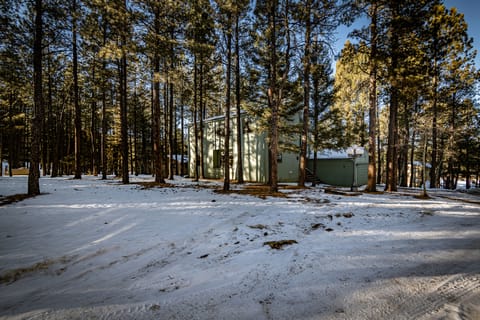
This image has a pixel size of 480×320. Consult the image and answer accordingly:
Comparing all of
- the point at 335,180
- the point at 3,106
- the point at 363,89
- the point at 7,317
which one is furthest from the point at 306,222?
the point at 3,106

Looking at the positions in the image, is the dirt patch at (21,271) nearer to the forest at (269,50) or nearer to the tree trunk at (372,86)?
the forest at (269,50)

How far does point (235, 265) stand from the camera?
2.78 metres

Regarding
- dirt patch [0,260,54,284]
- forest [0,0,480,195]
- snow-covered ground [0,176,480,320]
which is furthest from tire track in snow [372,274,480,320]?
forest [0,0,480,195]

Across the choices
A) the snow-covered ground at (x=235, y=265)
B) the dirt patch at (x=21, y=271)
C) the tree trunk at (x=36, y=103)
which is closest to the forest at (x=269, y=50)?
the tree trunk at (x=36, y=103)

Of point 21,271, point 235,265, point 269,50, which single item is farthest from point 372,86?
point 21,271

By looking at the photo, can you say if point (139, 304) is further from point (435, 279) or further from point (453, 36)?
point (453, 36)

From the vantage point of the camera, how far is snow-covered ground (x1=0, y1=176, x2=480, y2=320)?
6.19 feet

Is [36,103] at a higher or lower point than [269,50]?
lower

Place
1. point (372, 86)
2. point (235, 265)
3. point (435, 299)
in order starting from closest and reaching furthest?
point (435, 299)
point (235, 265)
point (372, 86)

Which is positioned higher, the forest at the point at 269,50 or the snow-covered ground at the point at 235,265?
the forest at the point at 269,50

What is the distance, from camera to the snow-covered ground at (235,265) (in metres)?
1.89

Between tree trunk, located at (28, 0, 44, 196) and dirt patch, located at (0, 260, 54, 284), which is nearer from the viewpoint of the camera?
dirt patch, located at (0, 260, 54, 284)

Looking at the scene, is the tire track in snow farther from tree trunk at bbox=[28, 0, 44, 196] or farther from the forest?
tree trunk at bbox=[28, 0, 44, 196]

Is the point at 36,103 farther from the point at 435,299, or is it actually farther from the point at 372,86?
the point at 372,86
